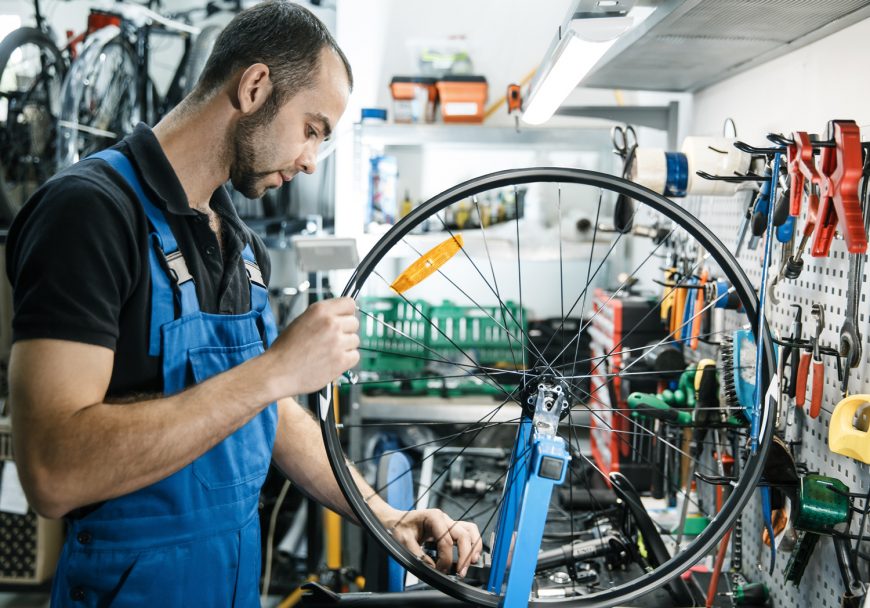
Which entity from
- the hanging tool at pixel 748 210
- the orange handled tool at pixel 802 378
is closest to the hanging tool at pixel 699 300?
the hanging tool at pixel 748 210

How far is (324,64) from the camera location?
44.5 inches

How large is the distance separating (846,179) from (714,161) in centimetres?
51

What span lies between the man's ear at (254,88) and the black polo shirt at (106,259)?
151 mm

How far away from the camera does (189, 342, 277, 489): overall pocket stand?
3.54 feet

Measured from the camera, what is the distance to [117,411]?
89cm

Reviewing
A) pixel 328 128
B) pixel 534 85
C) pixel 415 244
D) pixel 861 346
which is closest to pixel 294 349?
pixel 328 128

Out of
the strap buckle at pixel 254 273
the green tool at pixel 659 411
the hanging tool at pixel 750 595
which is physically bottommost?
the hanging tool at pixel 750 595

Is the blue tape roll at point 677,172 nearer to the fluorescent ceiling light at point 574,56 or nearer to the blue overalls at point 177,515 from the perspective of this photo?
the fluorescent ceiling light at point 574,56

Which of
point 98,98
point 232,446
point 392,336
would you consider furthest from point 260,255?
point 98,98

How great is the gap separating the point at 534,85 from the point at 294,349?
96cm

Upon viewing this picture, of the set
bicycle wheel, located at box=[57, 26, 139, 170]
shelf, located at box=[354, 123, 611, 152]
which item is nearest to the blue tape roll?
shelf, located at box=[354, 123, 611, 152]

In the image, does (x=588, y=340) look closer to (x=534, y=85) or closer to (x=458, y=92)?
(x=458, y=92)

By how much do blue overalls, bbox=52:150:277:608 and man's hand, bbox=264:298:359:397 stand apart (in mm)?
178

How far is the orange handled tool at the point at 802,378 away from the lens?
115cm
